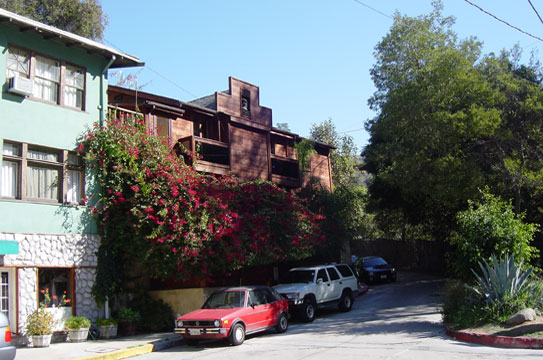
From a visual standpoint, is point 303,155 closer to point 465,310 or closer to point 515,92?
point 515,92

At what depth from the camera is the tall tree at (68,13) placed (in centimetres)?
2803

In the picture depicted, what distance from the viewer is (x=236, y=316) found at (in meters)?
13.0

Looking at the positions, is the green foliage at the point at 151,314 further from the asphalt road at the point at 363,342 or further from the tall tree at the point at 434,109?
the tall tree at the point at 434,109

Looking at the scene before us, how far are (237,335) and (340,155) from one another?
31483 mm

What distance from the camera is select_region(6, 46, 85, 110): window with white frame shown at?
1452 cm

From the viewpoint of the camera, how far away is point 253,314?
1359 cm

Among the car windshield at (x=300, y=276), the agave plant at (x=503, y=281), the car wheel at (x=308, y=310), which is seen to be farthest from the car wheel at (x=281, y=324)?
the agave plant at (x=503, y=281)

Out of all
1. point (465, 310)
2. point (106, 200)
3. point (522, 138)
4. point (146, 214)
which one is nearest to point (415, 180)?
point (522, 138)

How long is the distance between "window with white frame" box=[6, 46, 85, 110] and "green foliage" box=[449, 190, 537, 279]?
12.5 metres

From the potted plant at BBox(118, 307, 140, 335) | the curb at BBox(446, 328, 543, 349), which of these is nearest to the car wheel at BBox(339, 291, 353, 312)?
the curb at BBox(446, 328, 543, 349)

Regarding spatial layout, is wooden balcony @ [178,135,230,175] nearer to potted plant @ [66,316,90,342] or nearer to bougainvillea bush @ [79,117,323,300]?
bougainvillea bush @ [79,117,323,300]

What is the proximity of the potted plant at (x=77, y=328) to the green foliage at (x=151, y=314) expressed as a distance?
85.6 inches

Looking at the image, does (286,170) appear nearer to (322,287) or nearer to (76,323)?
(322,287)

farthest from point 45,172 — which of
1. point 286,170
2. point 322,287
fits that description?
point 286,170
